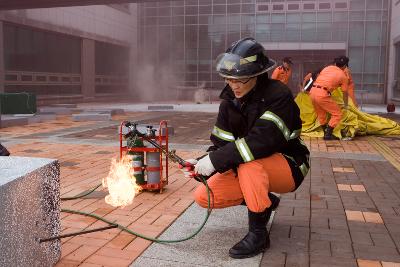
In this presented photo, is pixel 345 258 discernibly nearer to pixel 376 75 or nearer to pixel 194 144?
pixel 194 144

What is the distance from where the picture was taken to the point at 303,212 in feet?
13.6

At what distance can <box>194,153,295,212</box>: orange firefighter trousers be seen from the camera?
3.01 meters

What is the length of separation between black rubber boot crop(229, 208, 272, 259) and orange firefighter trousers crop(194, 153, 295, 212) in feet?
0.47

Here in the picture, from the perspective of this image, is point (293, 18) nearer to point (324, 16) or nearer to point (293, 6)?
point (293, 6)

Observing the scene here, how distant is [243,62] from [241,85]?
17cm

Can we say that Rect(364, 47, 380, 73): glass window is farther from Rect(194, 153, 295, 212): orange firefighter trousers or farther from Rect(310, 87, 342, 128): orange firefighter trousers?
Rect(194, 153, 295, 212): orange firefighter trousers

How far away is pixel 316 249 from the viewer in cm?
325

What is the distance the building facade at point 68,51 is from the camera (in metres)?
19.2

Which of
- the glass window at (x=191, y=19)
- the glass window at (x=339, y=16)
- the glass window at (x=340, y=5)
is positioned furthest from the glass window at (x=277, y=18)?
the glass window at (x=191, y=19)

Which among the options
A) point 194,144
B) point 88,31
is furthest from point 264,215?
point 88,31

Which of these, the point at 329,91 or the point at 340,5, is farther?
the point at 340,5

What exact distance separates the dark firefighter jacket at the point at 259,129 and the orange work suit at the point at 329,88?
5.90m

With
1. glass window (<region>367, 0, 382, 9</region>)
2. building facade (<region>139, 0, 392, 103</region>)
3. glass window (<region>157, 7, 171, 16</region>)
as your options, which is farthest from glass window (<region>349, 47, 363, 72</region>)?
glass window (<region>157, 7, 171, 16</region>)

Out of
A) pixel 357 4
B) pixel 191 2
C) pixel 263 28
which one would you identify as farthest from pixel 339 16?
pixel 191 2
